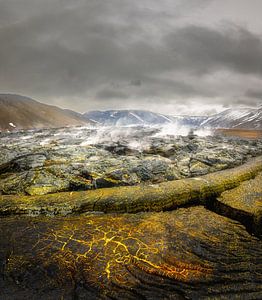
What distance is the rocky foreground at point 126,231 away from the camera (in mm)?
4777

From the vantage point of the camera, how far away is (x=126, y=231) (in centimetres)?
689

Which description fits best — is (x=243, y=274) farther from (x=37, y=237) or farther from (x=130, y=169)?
(x=130, y=169)

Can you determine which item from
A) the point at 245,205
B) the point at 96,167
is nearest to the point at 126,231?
the point at 245,205

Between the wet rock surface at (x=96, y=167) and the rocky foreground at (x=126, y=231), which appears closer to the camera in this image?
the rocky foreground at (x=126, y=231)

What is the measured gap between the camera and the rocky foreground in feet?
15.7

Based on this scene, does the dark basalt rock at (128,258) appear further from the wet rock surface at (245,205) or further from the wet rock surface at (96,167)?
the wet rock surface at (96,167)

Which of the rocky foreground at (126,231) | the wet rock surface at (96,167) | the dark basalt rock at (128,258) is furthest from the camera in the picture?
the wet rock surface at (96,167)

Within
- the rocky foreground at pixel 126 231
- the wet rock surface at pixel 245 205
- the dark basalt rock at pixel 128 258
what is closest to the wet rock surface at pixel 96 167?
the rocky foreground at pixel 126 231

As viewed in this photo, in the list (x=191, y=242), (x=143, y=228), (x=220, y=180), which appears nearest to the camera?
(x=191, y=242)

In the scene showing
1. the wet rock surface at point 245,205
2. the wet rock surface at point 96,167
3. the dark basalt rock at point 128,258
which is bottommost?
the dark basalt rock at point 128,258

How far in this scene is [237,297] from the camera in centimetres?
444

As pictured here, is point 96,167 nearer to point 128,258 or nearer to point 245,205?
point 245,205

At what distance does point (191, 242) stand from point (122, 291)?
2436 millimetres

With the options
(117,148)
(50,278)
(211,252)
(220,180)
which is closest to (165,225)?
(211,252)
